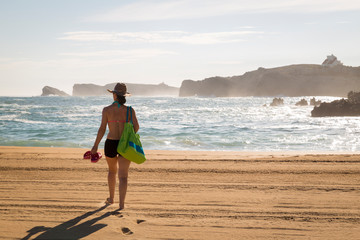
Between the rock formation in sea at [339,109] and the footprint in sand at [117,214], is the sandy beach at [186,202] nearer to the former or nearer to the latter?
the footprint in sand at [117,214]

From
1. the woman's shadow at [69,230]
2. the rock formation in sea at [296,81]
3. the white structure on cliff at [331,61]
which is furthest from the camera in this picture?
the white structure on cliff at [331,61]

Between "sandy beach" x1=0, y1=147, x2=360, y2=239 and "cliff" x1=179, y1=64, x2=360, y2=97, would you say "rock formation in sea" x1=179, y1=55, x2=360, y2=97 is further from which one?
"sandy beach" x1=0, y1=147, x2=360, y2=239

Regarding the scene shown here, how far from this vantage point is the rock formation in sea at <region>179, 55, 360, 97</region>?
506ft

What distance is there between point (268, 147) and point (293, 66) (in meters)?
172

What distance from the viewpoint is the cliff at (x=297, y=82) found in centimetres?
15388

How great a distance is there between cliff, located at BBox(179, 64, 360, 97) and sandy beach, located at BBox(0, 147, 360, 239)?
154 meters

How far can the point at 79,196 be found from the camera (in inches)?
218

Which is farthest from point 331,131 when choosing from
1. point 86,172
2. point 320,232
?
point 320,232

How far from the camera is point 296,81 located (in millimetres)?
162500

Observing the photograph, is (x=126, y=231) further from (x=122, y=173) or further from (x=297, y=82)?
(x=297, y=82)

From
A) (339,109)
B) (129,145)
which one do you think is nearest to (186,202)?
(129,145)

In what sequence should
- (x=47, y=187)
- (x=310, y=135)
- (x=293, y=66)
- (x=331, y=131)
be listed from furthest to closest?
(x=293, y=66)
(x=331, y=131)
(x=310, y=135)
(x=47, y=187)

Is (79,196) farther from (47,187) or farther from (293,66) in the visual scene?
(293,66)

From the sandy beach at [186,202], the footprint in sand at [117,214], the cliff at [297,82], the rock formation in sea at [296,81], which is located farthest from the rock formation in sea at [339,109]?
the rock formation in sea at [296,81]
